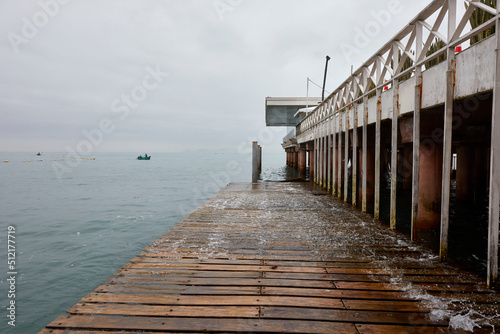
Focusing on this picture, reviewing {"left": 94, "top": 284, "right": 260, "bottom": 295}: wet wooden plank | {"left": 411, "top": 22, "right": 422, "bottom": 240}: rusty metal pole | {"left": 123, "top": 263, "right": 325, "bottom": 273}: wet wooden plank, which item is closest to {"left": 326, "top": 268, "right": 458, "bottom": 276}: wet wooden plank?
{"left": 123, "top": 263, "right": 325, "bottom": 273}: wet wooden plank

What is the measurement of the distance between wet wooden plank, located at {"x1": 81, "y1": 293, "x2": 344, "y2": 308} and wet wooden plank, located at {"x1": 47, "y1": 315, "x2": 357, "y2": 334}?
34 centimetres

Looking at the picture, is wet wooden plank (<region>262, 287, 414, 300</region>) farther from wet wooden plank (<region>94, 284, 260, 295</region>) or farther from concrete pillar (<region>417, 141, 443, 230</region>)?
concrete pillar (<region>417, 141, 443, 230</region>)

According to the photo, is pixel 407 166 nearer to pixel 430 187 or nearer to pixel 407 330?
pixel 430 187

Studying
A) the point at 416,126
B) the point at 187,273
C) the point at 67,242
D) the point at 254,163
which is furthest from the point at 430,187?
the point at 254,163

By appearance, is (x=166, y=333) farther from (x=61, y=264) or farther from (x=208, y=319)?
(x=61, y=264)

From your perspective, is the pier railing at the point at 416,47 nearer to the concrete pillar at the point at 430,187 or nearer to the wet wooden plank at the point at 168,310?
the concrete pillar at the point at 430,187

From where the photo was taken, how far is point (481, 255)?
6527mm

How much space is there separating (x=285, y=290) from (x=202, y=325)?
1187 mm

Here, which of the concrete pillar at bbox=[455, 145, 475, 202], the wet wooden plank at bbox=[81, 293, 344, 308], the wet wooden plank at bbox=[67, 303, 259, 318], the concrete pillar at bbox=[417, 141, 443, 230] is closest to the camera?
the wet wooden plank at bbox=[67, 303, 259, 318]

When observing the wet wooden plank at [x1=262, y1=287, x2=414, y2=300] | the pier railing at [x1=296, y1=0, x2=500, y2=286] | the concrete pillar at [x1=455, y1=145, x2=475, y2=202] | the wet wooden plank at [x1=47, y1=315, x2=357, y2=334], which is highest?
the pier railing at [x1=296, y1=0, x2=500, y2=286]

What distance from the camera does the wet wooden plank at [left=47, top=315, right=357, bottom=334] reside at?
2.98 metres

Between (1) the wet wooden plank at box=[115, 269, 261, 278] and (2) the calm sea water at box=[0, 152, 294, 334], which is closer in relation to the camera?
(1) the wet wooden plank at box=[115, 269, 261, 278]

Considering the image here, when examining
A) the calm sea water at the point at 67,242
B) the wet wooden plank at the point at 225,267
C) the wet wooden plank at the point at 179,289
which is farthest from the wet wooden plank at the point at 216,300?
the calm sea water at the point at 67,242

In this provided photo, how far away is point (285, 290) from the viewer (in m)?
3.84
